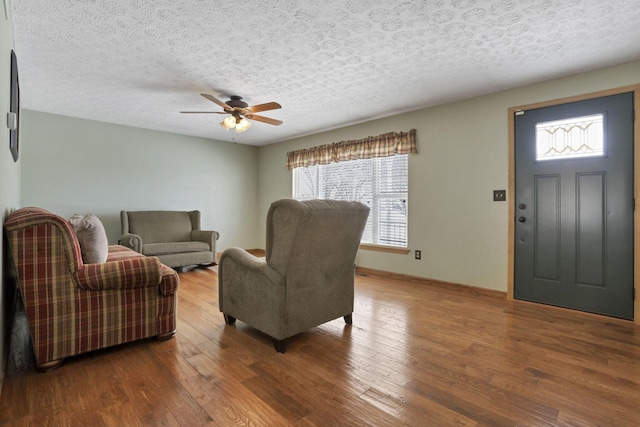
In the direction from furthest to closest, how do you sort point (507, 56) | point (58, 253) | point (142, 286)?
point (507, 56), point (142, 286), point (58, 253)

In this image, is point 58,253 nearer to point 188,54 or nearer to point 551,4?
point 188,54

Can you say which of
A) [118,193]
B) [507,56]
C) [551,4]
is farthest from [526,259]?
[118,193]

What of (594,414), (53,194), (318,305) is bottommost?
(594,414)

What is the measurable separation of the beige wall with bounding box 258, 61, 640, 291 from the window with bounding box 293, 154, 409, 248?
0.19 meters

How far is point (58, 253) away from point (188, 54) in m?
1.81

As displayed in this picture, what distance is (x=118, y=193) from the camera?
191 inches

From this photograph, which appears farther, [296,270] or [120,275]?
[296,270]

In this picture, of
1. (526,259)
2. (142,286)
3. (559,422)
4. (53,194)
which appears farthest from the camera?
(53,194)

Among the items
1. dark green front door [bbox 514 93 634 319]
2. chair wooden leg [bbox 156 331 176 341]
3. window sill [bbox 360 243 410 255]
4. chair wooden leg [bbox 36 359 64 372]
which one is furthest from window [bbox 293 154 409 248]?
chair wooden leg [bbox 36 359 64 372]

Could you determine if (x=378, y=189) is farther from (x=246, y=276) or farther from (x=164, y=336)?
(x=164, y=336)

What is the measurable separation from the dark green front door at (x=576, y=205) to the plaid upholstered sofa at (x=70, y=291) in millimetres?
3430

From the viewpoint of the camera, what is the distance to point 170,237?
4.91 metres

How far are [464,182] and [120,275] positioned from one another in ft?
11.4

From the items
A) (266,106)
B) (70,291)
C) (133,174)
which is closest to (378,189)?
(266,106)
